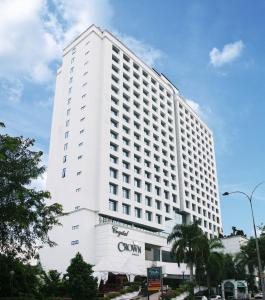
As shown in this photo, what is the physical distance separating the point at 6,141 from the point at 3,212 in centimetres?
469

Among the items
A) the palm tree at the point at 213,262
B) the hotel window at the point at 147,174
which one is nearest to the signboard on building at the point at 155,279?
the palm tree at the point at 213,262

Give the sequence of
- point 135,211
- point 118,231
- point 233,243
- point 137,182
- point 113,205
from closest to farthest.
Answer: point 118,231 → point 113,205 → point 135,211 → point 137,182 → point 233,243

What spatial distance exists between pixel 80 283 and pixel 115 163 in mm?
30877

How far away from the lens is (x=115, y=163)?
70.5m

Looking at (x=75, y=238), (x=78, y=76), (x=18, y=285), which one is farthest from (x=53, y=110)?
(x=18, y=285)

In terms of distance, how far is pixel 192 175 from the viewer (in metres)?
98.8

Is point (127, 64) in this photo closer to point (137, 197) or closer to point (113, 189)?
point (137, 197)

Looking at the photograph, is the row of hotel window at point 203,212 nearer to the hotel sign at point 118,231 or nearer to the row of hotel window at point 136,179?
the row of hotel window at point 136,179

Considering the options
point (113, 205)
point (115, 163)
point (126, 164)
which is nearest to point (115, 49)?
point (126, 164)

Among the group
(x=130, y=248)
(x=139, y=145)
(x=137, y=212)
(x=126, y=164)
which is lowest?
(x=130, y=248)

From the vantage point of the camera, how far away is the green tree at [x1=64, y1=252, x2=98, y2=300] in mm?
42250

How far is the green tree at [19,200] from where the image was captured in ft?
84.8

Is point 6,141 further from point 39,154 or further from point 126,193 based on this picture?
point 126,193

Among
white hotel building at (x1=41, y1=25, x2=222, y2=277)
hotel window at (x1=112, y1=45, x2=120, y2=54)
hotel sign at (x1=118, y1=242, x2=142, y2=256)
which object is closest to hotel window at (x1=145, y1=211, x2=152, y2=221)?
white hotel building at (x1=41, y1=25, x2=222, y2=277)
